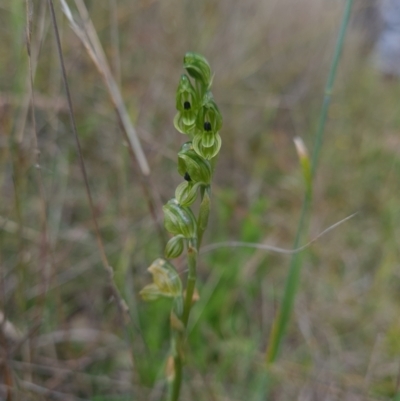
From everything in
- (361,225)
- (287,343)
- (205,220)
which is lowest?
(287,343)

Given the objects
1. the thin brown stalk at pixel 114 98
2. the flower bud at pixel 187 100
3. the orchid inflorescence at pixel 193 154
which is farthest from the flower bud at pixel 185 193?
the thin brown stalk at pixel 114 98

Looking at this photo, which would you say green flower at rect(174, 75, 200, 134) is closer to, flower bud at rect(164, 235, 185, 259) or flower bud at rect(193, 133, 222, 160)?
flower bud at rect(193, 133, 222, 160)

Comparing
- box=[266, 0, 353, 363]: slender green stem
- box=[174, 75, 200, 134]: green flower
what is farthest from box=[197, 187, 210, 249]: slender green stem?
box=[266, 0, 353, 363]: slender green stem

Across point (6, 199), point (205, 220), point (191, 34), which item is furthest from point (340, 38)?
point (191, 34)

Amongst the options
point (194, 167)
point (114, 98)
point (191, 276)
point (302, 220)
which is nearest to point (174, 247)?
point (191, 276)

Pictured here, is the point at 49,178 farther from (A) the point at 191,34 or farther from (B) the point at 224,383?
(A) the point at 191,34

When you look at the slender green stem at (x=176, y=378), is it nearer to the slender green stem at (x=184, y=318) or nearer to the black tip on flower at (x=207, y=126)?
the slender green stem at (x=184, y=318)

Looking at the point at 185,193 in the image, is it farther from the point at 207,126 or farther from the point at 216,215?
the point at 216,215
